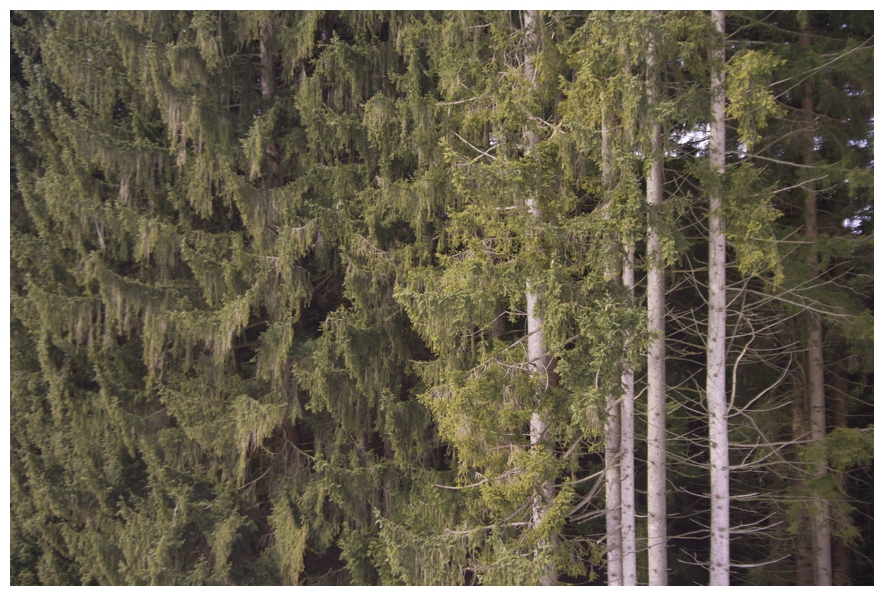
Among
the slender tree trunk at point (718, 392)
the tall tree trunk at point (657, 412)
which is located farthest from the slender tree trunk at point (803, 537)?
the tall tree trunk at point (657, 412)

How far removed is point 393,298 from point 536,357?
1.56 metres

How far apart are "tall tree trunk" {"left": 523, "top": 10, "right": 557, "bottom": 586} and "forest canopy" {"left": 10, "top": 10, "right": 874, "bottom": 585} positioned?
0.10ft

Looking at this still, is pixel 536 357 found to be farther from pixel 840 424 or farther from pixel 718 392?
pixel 840 424

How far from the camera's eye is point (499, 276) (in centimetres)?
405

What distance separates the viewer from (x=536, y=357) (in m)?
4.36

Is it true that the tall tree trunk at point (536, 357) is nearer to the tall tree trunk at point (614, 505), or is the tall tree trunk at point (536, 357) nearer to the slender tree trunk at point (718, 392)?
the tall tree trunk at point (614, 505)

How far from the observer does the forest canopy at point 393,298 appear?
420 cm

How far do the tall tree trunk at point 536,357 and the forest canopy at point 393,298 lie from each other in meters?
0.03

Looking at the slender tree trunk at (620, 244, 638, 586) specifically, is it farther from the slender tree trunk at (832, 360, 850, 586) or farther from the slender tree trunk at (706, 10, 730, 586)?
the slender tree trunk at (832, 360, 850, 586)

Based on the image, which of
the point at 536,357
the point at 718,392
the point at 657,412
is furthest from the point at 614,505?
the point at 536,357

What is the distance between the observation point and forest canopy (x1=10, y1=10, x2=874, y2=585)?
420cm

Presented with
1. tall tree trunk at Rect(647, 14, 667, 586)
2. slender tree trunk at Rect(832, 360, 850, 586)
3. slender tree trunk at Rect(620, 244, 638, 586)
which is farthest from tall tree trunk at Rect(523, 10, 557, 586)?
slender tree trunk at Rect(832, 360, 850, 586)
